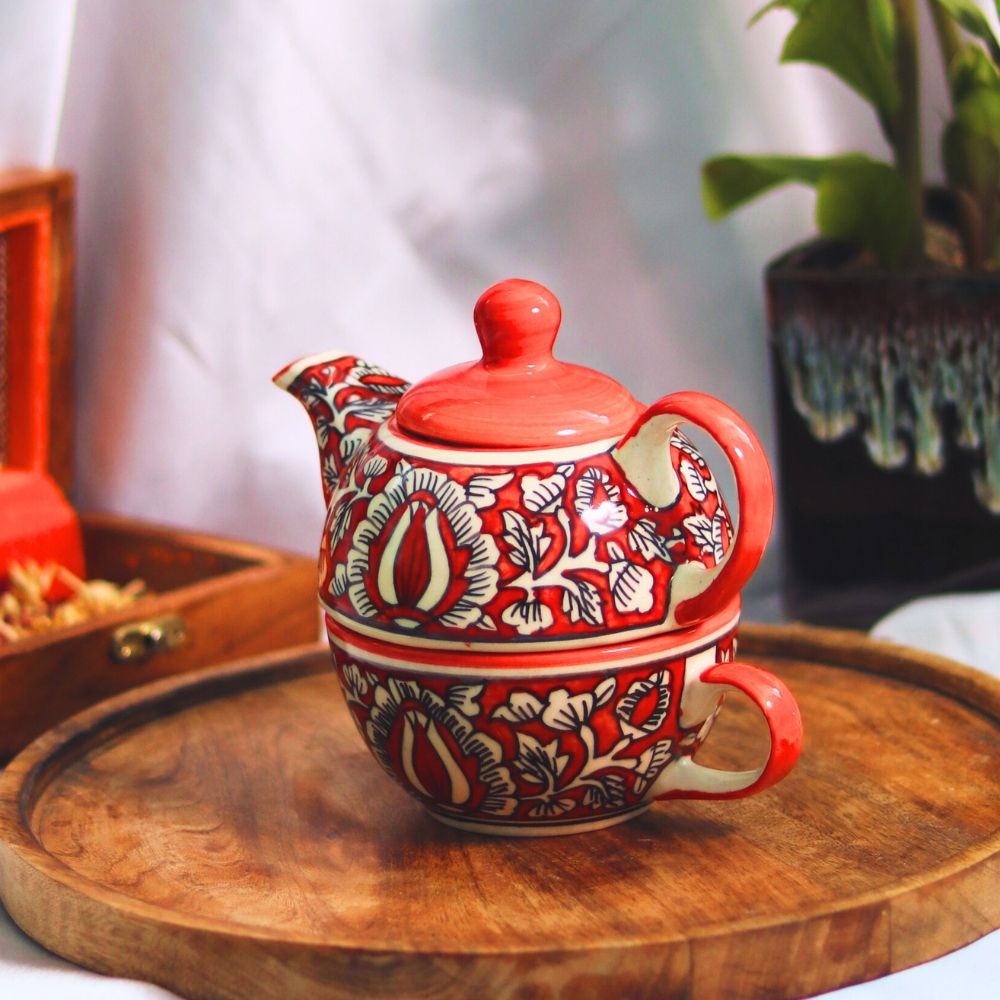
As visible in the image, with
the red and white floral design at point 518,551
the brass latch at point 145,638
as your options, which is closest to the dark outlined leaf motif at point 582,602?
the red and white floral design at point 518,551

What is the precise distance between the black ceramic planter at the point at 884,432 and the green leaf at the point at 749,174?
0.05 meters

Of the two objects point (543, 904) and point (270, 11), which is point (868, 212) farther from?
point (543, 904)

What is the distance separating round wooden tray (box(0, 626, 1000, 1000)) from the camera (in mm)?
510

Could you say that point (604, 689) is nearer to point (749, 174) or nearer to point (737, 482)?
point (737, 482)

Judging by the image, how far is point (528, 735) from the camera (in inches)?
22.8

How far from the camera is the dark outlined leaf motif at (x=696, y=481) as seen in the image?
1.96 feet

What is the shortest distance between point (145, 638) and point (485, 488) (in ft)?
1.13

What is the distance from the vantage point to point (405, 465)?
1.95 ft

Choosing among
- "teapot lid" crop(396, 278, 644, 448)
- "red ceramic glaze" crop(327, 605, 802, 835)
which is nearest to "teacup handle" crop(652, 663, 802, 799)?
"red ceramic glaze" crop(327, 605, 802, 835)

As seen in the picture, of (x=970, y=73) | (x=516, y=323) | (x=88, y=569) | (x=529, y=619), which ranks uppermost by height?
(x=970, y=73)

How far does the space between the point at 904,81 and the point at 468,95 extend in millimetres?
305

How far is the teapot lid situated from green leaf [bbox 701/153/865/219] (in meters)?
0.43

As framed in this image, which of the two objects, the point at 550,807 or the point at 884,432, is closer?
the point at 550,807

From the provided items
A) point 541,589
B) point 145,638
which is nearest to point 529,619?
point 541,589
